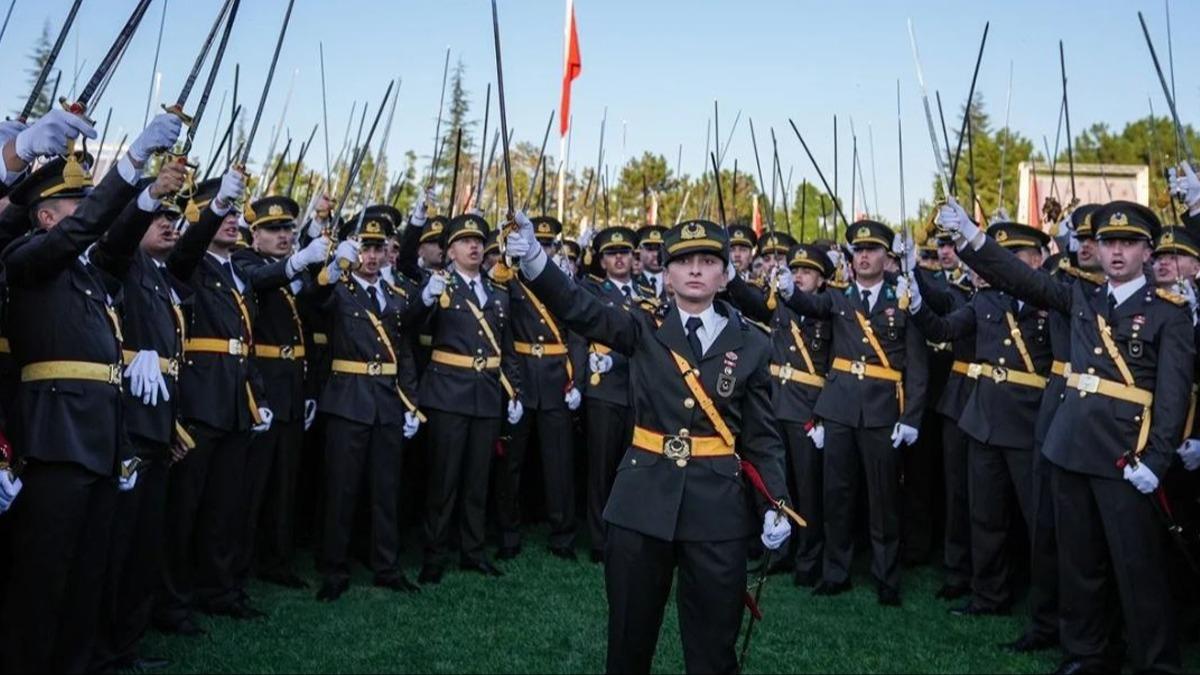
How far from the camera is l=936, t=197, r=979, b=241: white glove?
577 cm

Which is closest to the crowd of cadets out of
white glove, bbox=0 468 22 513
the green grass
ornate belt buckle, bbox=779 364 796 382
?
white glove, bbox=0 468 22 513

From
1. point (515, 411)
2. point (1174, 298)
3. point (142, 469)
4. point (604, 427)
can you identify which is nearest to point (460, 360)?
point (515, 411)

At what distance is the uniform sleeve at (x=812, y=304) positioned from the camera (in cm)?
799

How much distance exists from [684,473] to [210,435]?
353cm

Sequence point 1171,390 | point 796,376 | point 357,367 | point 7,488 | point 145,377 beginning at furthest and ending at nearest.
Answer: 1. point 796,376
2. point 357,367
3. point 1171,390
4. point 145,377
5. point 7,488

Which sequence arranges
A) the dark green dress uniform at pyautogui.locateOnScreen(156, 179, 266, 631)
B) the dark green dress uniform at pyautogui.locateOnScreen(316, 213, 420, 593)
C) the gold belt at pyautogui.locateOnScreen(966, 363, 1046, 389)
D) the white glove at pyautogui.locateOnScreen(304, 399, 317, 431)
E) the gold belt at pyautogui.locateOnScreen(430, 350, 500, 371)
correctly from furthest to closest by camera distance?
1. the gold belt at pyautogui.locateOnScreen(430, 350, 500, 371)
2. the white glove at pyautogui.locateOnScreen(304, 399, 317, 431)
3. the dark green dress uniform at pyautogui.locateOnScreen(316, 213, 420, 593)
4. the gold belt at pyautogui.locateOnScreen(966, 363, 1046, 389)
5. the dark green dress uniform at pyautogui.locateOnScreen(156, 179, 266, 631)

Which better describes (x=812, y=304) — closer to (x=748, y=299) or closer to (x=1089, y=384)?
(x=748, y=299)

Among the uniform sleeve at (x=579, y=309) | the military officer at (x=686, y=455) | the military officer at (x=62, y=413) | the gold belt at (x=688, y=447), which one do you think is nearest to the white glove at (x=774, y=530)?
the military officer at (x=686, y=455)

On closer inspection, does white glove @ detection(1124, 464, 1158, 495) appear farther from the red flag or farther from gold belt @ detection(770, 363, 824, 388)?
the red flag

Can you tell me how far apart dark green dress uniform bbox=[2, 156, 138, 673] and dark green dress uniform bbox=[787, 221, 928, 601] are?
4.97 m

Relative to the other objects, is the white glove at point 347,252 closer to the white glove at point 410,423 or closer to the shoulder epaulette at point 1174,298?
the white glove at point 410,423

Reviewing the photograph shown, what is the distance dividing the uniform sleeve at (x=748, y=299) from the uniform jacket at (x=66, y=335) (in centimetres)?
440

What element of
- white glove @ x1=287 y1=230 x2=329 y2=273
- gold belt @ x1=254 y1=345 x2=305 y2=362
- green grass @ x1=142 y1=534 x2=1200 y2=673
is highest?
white glove @ x1=287 y1=230 x2=329 y2=273

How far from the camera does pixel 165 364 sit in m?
5.65
